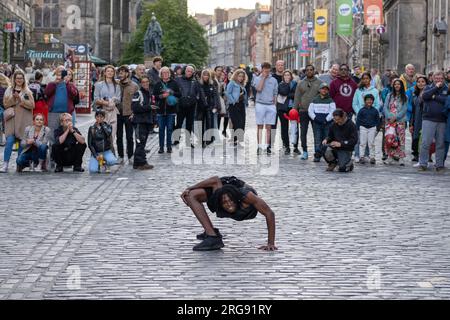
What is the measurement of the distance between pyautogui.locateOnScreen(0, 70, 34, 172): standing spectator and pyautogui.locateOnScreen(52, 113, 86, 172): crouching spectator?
0.70m

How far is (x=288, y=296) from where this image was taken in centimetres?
817

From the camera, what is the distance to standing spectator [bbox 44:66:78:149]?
2027cm

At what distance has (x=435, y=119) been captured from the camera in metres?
20.0

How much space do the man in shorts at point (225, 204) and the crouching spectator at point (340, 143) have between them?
9053mm

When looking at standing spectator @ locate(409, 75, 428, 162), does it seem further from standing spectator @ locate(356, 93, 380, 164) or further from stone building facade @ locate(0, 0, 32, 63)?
stone building facade @ locate(0, 0, 32, 63)

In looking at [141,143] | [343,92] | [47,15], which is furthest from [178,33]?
[141,143]

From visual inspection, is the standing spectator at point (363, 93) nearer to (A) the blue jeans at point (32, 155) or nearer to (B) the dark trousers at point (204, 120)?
(B) the dark trousers at point (204, 120)

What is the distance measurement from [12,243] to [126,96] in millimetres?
10369

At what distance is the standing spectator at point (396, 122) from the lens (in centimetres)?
2169

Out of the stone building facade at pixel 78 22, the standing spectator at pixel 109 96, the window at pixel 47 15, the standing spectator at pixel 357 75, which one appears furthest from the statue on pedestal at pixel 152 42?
the standing spectator at pixel 109 96

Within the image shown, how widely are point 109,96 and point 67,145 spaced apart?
2199 mm

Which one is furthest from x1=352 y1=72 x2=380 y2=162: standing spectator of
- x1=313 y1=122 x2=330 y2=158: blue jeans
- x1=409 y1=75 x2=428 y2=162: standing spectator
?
x1=409 y1=75 x2=428 y2=162: standing spectator
